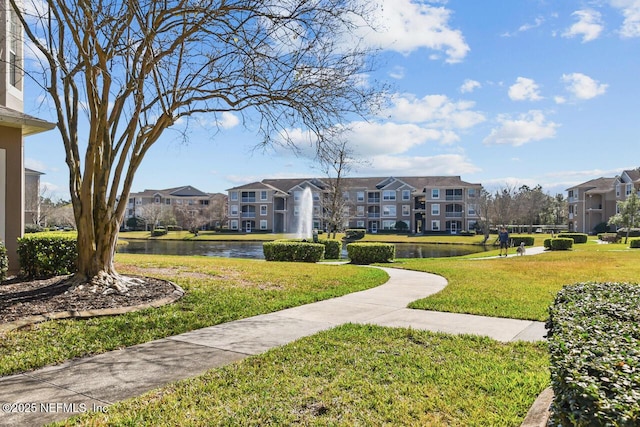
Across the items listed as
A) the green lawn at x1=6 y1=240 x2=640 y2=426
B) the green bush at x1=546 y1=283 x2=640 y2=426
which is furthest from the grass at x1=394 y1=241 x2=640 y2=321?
the green bush at x1=546 y1=283 x2=640 y2=426

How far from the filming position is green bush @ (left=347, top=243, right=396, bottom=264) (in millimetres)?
21531

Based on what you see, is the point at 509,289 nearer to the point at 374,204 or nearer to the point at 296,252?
the point at 296,252

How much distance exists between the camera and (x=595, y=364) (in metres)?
2.70

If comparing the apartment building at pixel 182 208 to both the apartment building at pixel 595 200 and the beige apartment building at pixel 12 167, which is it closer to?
the apartment building at pixel 595 200

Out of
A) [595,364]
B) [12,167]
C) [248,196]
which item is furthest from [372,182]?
[595,364]

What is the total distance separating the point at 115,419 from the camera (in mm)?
3711

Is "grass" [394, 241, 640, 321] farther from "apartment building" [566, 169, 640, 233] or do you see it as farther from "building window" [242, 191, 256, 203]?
"building window" [242, 191, 256, 203]

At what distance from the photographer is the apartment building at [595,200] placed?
216ft

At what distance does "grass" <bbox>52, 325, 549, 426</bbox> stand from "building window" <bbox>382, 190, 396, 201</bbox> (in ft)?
217

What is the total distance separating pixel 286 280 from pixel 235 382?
729 centimetres

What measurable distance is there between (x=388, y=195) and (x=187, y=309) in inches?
2567

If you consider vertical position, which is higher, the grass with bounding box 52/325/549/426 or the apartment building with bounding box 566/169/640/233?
the apartment building with bounding box 566/169/640/233

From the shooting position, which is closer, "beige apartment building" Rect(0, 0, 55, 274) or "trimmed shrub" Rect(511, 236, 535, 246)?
"beige apartment building" Rect(0, 0, 55, 274)

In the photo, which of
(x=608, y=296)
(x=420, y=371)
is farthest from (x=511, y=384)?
(x=608, y=296)
